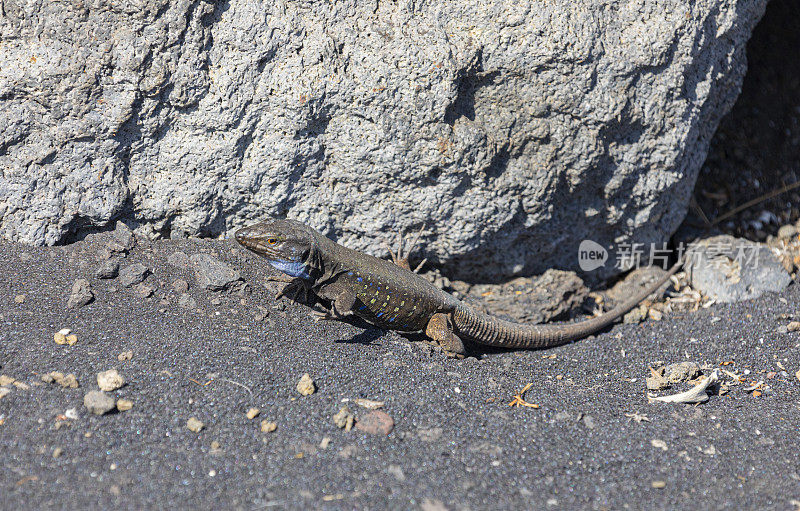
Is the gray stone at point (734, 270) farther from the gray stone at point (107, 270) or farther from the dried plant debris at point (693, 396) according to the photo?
the gray stone at point (107, 270)

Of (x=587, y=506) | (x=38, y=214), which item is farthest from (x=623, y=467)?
(x=38, y=214)

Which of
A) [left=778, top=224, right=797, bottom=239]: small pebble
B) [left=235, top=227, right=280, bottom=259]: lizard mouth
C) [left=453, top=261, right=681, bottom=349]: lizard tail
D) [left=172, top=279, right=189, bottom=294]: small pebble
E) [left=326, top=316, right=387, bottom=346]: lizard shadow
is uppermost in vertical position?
[left=778, top=224, right=797, bottom=239]: small pebble

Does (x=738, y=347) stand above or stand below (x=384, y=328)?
above

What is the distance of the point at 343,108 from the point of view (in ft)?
12.7

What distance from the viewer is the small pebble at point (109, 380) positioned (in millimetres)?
3131

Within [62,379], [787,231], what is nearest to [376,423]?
[62,379]

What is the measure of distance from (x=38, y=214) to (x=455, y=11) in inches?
113

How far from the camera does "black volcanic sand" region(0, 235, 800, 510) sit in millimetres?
2803

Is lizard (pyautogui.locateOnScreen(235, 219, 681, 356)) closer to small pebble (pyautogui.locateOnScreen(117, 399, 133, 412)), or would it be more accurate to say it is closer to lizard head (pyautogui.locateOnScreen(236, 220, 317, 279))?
lizard head (pyautogui.locateOnScreen(236, 220, 317, 279))

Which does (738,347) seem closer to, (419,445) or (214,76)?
(419,445)

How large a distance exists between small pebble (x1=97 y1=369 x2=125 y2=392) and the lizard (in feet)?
3.24

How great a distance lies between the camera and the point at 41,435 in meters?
2.89

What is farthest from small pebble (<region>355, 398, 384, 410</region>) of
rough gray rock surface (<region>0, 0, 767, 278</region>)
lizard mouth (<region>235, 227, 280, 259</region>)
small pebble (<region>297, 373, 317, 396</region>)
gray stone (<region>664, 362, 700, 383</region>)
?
gray stone (<region>664, 362, 700, 383</region>)

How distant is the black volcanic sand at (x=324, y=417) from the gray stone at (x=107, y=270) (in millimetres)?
38
